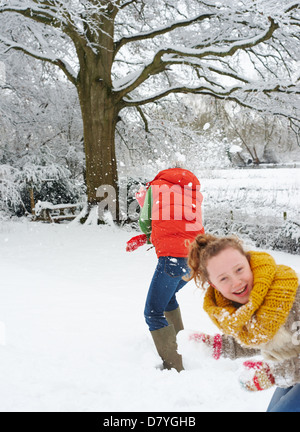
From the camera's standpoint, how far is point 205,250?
174 centimetres

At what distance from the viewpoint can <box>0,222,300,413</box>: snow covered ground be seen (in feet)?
8.25

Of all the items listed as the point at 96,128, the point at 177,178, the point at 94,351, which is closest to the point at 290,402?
the point at 177,178

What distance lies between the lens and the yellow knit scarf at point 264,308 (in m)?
1.51

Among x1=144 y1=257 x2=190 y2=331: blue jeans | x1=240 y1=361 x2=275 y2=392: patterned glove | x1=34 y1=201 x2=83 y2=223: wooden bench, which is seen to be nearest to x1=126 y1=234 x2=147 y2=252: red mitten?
x1=144 y1=257 x2=190 y2=331: blue jeans

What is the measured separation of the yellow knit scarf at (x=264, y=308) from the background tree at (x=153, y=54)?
735 cm

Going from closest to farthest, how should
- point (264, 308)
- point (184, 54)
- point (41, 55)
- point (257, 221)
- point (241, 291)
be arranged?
point (264, 308)
point (241, 291)
point (184, 54)
point (41, 55)
point (257, 221)

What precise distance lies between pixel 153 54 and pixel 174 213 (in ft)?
23.8

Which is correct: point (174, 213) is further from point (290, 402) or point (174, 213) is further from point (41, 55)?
point (41, 55)

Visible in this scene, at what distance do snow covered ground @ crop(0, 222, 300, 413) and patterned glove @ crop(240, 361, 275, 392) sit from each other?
28cm

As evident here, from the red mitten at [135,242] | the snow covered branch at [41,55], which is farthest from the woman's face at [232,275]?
the snow covered branch at [41,55]

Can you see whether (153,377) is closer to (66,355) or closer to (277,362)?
(66,355)

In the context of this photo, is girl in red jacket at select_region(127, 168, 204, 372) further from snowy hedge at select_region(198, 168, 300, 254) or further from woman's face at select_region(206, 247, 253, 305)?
snowy hedge at select_region(198, 168, 300, 254)

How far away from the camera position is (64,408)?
2.44 m

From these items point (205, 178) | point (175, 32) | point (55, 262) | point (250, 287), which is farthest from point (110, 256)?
point (205, 178)
